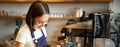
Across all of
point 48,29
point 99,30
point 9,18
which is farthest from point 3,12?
point 99,30

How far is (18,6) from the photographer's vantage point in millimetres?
3678

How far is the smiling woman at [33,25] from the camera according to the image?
1427 mm

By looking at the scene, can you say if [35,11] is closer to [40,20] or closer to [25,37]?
[40,20]

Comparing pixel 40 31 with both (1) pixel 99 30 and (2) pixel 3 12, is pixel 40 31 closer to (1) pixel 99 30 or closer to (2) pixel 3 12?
(1) pixel 99 30

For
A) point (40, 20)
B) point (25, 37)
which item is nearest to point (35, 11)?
point (40, 20)

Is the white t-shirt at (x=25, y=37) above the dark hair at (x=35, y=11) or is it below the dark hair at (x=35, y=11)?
below

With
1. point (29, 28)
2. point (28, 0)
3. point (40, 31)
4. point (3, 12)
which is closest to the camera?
point (29, 28)

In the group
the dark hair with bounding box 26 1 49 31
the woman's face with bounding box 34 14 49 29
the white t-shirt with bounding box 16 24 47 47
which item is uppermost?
the dark hair with bounding box 26 1 49 31

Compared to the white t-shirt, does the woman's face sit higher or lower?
higher

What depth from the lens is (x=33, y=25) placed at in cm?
148

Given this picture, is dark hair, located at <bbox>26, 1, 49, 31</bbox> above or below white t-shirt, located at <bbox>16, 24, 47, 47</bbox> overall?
above

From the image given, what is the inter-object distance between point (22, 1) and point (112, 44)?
2.10 m

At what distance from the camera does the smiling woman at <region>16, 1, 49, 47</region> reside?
1427 millimetres

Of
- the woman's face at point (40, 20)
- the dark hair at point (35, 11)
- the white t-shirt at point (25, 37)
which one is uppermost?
the dark hair at point (35, 11)
